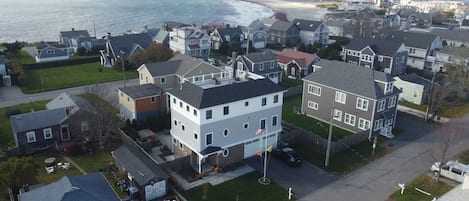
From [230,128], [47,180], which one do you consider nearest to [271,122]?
[230,128]

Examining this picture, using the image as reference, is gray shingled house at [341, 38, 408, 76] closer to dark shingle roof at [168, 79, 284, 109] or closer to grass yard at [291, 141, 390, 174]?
grass yard at [291, 141, 390, 174]

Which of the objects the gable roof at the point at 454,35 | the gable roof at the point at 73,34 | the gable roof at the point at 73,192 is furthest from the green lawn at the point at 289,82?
the gable roof at the point at 73,34

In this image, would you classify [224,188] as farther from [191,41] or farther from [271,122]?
[191,41]

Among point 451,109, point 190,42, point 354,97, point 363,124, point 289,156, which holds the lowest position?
point 289,156

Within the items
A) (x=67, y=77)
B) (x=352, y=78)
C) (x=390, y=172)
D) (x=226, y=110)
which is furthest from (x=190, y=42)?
(x=390, y=172)

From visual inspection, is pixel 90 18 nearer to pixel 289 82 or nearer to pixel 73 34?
pixel 73 34

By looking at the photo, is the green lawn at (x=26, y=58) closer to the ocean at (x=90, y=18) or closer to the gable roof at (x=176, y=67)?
the ocean at (x=90, y=18)
